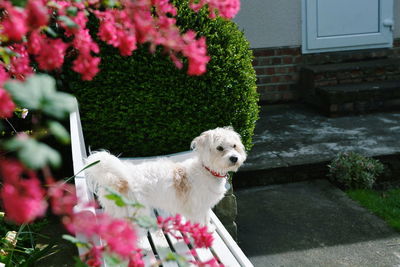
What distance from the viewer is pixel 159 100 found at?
11.8ft

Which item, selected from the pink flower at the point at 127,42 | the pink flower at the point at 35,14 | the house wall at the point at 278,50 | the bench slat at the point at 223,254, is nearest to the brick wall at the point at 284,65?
the house wall at the point at 278,50

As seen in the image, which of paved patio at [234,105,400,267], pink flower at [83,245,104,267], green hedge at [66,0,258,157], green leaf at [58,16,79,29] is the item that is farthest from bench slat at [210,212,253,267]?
green leaf at [58,16,79,29]

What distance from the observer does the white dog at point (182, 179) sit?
2857 mm

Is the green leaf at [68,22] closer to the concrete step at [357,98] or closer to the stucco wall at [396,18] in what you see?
the concrete step at [357,98]

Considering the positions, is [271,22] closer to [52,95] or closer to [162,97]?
[162,97]

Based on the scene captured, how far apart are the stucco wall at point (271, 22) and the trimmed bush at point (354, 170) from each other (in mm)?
2853

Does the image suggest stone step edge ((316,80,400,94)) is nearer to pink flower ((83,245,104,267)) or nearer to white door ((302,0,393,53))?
white door ((302,0,393,53))

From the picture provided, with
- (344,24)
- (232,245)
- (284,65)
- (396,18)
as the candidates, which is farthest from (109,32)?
(396,18)

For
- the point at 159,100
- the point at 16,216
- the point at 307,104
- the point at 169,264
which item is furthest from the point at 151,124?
the point at 307,104

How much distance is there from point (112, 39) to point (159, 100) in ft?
6.89

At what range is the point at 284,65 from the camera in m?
7.48

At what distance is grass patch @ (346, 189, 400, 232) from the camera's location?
416 cm

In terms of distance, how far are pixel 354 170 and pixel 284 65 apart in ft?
9.84

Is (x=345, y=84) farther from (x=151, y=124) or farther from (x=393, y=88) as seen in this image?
(x=151, y=124)
